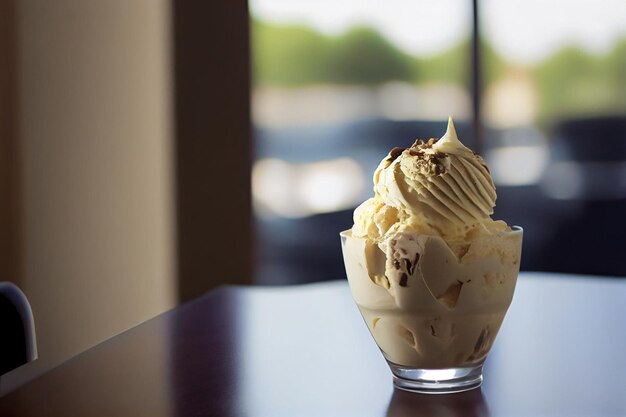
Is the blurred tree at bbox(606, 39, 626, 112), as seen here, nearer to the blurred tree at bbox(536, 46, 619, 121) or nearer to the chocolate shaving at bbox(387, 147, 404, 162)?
the blurred tree at bbox(536, 46, 619, 121)

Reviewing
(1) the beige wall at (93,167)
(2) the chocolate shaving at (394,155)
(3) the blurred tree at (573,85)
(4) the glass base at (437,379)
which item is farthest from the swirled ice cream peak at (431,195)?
(3) the blurred tree at (573,85)

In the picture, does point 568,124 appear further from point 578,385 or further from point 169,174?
point 578,385

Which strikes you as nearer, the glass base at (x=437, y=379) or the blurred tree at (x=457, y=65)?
the glass base at (x=437, y=379)

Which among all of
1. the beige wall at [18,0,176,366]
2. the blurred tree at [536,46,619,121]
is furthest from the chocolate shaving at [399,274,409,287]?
the blurred tree at [536,46,619,121]

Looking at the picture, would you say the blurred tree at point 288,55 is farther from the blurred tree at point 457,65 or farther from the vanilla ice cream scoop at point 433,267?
the vanilla ice cream scoop at point 433,267

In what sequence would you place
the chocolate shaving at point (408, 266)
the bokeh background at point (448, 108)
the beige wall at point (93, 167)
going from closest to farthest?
the chocolate shaving at point (408, 266)
the beige wall at point (93, 167)
the bokeh background at point (448, 108)

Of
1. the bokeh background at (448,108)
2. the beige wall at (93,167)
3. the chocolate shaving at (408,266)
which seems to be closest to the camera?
the chocolate shaving at (408,266)

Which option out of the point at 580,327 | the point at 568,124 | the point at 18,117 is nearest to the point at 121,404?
the point at 580,327

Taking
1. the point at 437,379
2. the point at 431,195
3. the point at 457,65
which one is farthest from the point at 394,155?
the point at 457,65

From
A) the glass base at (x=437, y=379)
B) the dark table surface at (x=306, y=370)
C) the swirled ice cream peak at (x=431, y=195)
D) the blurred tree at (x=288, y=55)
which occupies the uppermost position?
the blurred tree at (x=288, y=55)

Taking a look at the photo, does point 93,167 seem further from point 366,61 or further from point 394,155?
point 394,155
